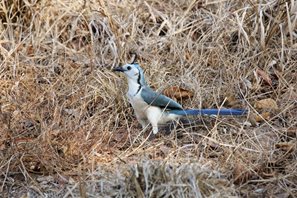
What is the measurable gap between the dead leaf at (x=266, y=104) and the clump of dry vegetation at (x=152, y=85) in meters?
0.01

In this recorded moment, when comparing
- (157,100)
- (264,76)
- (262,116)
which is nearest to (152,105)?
(157,100)

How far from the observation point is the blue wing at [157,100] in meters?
4.15

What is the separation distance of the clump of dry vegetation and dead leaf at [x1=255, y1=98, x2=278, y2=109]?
1 cm

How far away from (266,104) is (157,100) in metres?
0.77

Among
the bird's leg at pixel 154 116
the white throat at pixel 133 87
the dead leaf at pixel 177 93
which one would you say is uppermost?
the white throat at pixel 133 87

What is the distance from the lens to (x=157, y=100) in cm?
417

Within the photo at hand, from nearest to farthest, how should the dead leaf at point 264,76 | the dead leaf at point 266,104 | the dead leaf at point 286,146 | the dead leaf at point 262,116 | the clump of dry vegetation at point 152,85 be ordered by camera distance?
the clump of dry vegetation at point 152,85 < the dead leaf at point 286,146 < the dead leaf at point 262,116 < the dead leaf at point 266,104 < the dead leaf at point 264,76

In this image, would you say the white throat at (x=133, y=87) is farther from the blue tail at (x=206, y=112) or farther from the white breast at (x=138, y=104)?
the blue tail at (x=206, y=112)

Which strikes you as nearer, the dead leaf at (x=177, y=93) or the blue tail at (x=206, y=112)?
the blue tail at (x=206, y=112)

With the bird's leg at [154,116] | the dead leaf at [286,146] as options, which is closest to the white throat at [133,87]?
the bird's leg at [154,116]

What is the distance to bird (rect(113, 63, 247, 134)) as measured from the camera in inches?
164

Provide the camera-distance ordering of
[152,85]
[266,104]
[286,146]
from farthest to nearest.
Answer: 1. [152,85]
2. [266,104]
3. [286,146]

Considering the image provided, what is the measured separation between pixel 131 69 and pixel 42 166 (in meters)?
0.82

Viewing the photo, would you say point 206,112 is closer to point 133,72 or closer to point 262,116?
point 262,116
